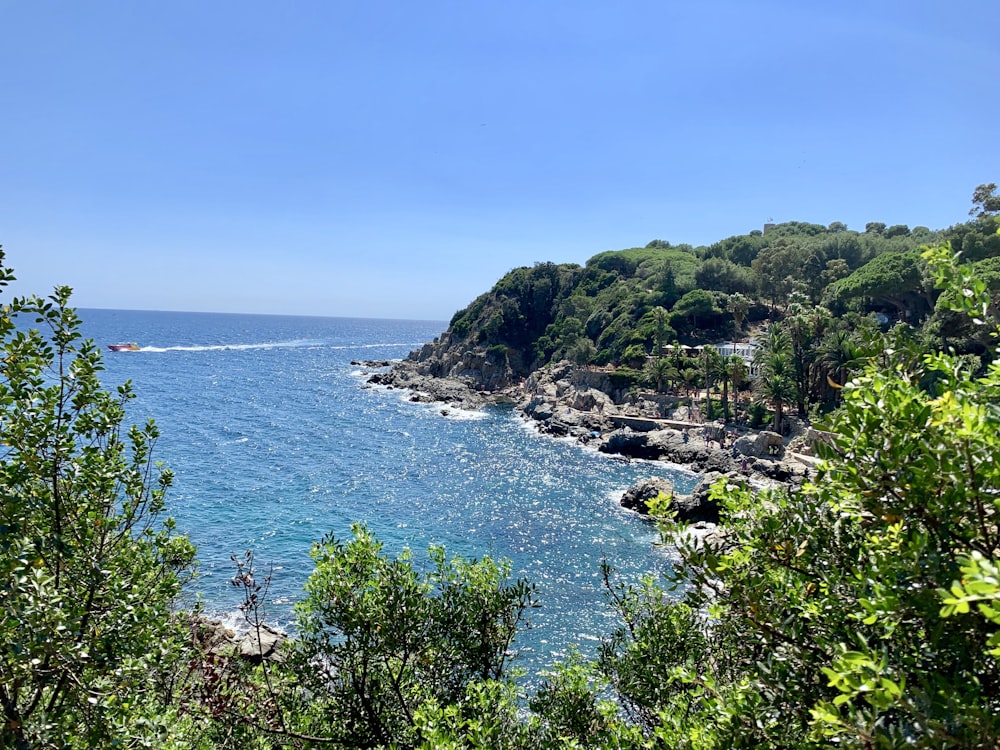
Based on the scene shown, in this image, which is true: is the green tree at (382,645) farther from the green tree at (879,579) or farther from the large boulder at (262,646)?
the large boulder at (262,646)

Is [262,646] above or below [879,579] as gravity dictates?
below

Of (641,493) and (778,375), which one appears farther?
(778,375)

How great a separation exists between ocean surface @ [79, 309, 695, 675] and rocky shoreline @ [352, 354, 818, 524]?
121 inches

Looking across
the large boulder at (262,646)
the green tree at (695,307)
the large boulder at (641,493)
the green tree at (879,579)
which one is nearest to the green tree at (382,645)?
the green tree at (879,579)

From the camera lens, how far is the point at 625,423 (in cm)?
6862

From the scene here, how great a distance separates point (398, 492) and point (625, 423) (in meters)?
32.3

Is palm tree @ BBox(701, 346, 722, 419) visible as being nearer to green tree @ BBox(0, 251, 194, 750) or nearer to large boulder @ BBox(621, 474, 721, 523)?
large boulder @ BBox(621, 474, 721, 523)

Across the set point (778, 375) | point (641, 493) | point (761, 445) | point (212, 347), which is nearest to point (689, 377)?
point (778, 375)

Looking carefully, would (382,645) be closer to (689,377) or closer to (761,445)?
(761,445)

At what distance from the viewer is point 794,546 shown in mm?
5773

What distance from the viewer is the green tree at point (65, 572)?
17.1 ft

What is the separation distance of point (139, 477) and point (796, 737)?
842 cm

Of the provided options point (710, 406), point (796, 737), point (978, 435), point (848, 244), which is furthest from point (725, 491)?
point (848, 244)

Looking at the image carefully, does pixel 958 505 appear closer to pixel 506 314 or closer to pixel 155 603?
pixel 155 603
